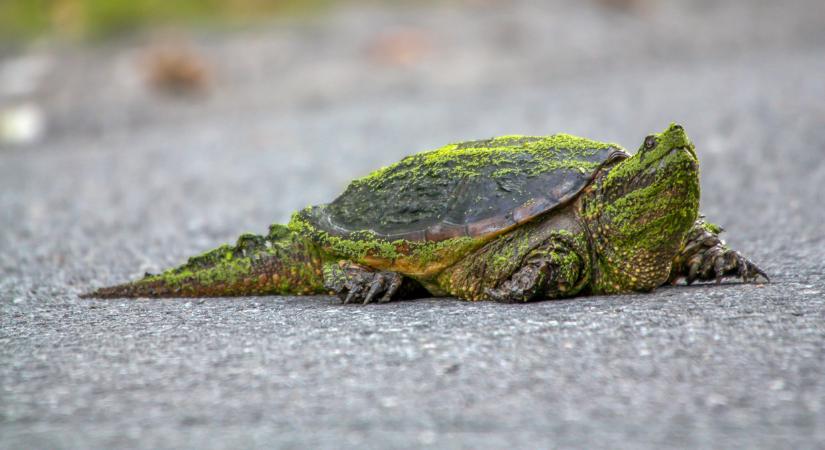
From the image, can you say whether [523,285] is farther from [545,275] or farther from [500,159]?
[500,159]

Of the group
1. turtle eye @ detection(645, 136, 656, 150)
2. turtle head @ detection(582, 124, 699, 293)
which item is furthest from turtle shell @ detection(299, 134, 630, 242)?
turtle eye @ detection(645, 136, 656, 150)

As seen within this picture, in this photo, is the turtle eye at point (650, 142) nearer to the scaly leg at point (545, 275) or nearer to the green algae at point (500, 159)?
the green algae at point (500, 159)

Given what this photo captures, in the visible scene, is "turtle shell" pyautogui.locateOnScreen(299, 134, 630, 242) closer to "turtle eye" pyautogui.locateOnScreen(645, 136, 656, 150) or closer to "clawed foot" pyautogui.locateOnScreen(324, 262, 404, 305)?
"clawed foot" pyautogui.locateOnScreen(324, 262, 404, 305)

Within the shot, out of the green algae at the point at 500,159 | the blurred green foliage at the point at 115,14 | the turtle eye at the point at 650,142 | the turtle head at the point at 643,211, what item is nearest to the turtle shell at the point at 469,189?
the green algae at the point at 500,159

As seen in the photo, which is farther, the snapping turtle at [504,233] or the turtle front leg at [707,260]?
the turtle front leg at [707,260]

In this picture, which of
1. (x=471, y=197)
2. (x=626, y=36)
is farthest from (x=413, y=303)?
(x=626, y=36)

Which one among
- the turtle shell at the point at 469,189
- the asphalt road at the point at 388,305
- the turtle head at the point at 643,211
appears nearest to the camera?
the asphalt road at the point at 388,305

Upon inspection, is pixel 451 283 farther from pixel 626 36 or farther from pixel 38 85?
pixel 626 36
